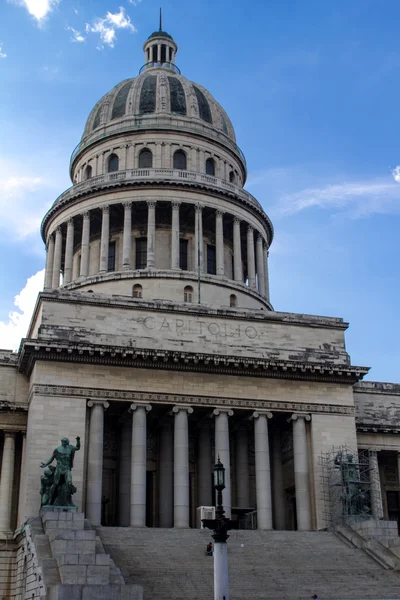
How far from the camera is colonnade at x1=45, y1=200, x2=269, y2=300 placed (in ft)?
186

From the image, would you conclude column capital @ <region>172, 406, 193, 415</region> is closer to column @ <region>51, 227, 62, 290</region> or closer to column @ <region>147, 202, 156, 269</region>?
column @ <region>147, 202, 156, 269</region>

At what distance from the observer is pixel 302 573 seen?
3259 cm

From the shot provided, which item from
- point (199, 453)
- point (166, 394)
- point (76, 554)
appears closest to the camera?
point (76, 554)

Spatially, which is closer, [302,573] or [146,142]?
[302,573]

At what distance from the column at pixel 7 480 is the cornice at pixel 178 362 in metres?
3.72

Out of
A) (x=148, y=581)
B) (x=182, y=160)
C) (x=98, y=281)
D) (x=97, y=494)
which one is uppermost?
(x=182, y=160)

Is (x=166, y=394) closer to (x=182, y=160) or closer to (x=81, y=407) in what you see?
(x=81, y=407)

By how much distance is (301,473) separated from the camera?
140ft

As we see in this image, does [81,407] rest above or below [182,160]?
below

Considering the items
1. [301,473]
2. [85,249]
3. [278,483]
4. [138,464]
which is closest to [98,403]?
[138,464]

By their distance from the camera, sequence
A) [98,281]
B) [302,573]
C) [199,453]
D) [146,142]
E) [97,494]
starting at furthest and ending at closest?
1. [146,142]
2. [98,281]
3. [199,453]
4. [97,494]
5. [302,573]

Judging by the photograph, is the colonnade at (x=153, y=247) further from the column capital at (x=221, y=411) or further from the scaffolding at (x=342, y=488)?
the scaffolding at (x=342, y=488)

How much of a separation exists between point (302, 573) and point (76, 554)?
30.6 feet

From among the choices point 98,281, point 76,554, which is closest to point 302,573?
point 76,554
